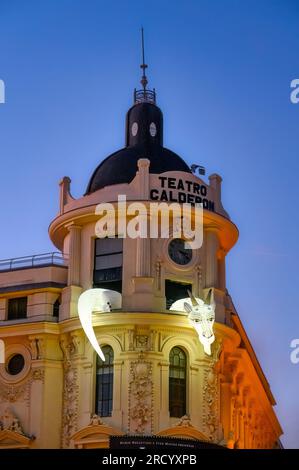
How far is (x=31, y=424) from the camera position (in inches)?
2185

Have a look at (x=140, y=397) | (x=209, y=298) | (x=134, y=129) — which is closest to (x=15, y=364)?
(x=140, y=397)

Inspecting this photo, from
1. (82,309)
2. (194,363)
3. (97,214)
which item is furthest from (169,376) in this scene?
(97,214)

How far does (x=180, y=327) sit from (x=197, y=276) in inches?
131

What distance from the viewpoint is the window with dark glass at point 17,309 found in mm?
57969

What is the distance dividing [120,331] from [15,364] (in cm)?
629

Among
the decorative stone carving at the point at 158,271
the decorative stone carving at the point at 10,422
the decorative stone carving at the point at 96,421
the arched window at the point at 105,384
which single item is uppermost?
the decorative stone carving at the point at 158,271

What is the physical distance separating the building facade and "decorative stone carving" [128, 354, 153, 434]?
48 mm

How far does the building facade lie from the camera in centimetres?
5397

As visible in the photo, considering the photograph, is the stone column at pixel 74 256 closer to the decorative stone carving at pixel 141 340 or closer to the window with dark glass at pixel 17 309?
the window with dark glass at pixel 17 309

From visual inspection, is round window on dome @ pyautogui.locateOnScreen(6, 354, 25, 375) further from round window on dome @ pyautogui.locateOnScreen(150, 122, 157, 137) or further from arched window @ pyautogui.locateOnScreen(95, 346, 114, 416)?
round window on dome @ pyautogui.locateOnScreen(150, 122, 157, 137)

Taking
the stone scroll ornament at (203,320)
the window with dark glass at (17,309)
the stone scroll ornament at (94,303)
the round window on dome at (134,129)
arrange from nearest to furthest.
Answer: the stone scroll ornament at (203,320), the stone scroll ornament at (94,303), the window with dark glass at (17,309), the round window on dome at (134,129)

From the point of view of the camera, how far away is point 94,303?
55406 mm

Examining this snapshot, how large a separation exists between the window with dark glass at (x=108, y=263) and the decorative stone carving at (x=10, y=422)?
7.67 metres

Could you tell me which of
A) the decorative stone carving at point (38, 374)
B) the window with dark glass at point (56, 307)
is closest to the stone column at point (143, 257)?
the window with dark glass at point (56, 307)
